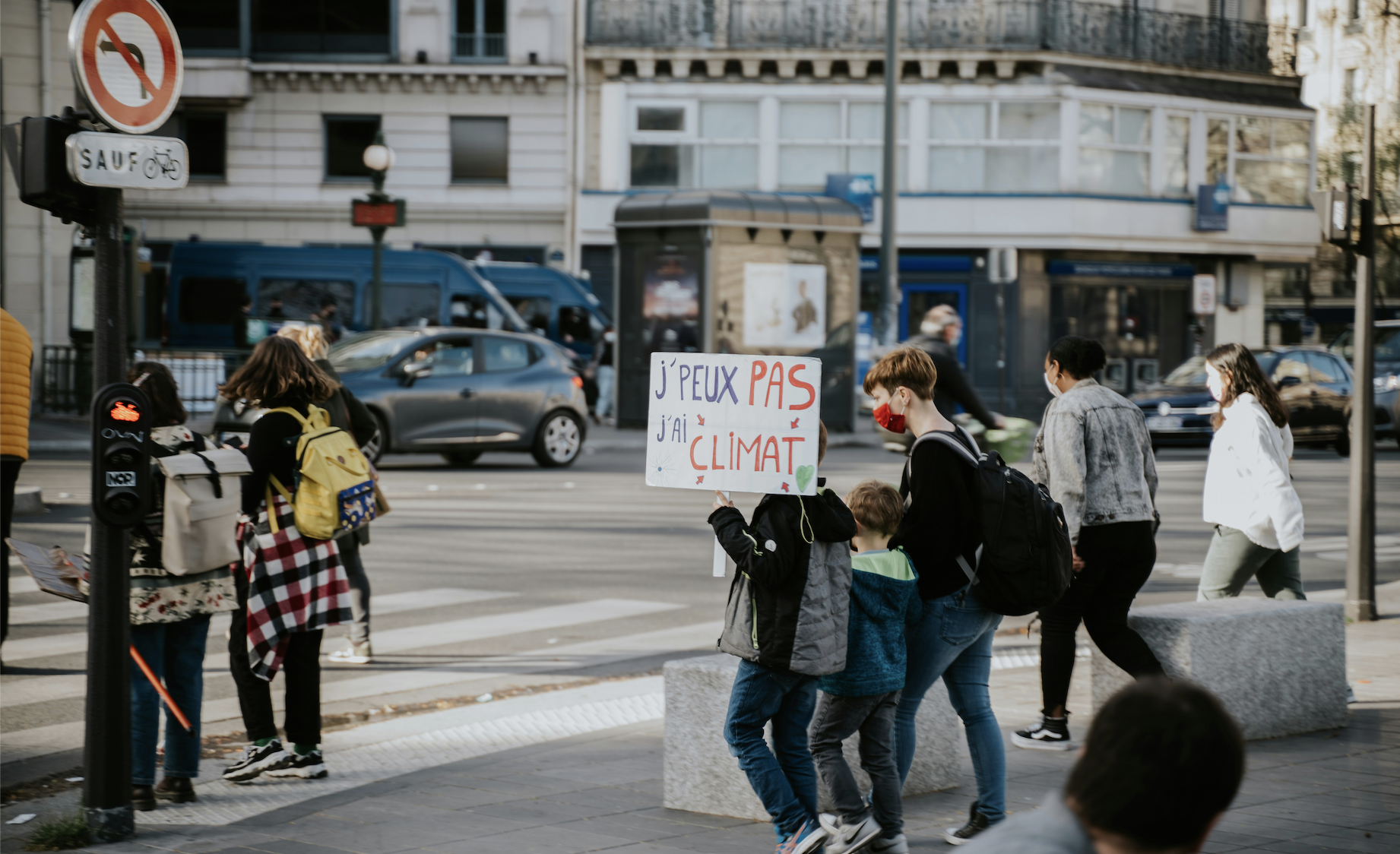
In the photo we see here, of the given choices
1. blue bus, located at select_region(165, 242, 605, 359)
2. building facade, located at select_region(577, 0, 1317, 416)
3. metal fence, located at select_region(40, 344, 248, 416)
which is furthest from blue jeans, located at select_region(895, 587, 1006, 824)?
building facade, located at select_region(577, 0, 1317, 416)

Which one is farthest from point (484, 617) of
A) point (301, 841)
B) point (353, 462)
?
point (301, 841)

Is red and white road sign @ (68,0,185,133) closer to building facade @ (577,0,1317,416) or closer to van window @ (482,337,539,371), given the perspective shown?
van window @ (482,337,539,371)

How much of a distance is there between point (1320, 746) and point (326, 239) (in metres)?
31.5

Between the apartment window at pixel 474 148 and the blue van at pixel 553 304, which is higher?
the apartment window at pixel 474 148

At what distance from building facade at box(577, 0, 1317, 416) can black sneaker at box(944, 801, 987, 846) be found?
28.7 m

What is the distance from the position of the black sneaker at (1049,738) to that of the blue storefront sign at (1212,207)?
30.8 m

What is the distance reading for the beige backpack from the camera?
5438 mm

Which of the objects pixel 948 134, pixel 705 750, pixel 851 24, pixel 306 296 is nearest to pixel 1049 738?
pixel 705 750

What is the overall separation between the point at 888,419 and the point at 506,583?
6.22 m

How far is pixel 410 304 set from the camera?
87.6 feet

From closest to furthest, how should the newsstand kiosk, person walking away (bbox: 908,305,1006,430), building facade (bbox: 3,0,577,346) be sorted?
person walking away (bbox: 908,305,1006,430) → the newsstand kiosk → building facade (bbox: 3,0,577,346)

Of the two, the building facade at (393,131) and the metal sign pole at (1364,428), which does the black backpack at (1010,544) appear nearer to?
the metal sign pole at (1364,428)

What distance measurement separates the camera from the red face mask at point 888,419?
16.4 feet

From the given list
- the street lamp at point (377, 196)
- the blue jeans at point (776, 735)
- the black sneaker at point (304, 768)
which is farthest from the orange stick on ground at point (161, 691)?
the street lamp at point (377, 196)
